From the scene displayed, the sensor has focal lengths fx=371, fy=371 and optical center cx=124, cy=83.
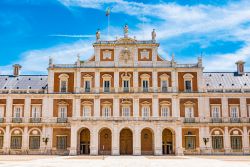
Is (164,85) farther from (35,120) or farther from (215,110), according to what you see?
(35,120)

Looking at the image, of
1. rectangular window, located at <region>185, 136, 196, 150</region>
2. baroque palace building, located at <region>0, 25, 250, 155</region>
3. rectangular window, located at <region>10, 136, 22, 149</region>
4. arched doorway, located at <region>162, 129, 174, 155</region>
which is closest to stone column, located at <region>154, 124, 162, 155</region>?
baroque palace building, located at <region>0, 25, 250, 155</region>

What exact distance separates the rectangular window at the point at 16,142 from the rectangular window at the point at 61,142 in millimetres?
5623

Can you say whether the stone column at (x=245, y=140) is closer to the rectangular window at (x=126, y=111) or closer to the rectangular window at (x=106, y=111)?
the rectangular window at (x=126, y=111)

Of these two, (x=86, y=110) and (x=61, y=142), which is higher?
(x=86, y=110)

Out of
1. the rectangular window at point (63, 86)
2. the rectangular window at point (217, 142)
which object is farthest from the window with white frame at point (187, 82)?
the rectangular window at point (63, 86)

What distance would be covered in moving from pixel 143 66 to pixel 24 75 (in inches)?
822

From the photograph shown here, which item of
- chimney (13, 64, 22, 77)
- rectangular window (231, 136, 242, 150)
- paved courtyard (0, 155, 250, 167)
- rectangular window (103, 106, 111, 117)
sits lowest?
paved courtyard (0, 155, 250, 167)

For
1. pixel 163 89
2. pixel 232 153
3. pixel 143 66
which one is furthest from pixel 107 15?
pixel 232 153

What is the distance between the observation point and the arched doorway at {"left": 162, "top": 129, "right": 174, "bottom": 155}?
54625 millimetres

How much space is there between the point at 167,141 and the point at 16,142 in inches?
885

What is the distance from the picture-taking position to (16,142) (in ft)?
181

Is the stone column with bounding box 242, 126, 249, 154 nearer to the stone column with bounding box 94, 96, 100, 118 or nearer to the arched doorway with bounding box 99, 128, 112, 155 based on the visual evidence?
the arched doorway with bounding box 99, 128, 112, 155

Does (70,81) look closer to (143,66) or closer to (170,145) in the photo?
(143,66)

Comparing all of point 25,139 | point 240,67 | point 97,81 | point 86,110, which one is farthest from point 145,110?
point 240,67
